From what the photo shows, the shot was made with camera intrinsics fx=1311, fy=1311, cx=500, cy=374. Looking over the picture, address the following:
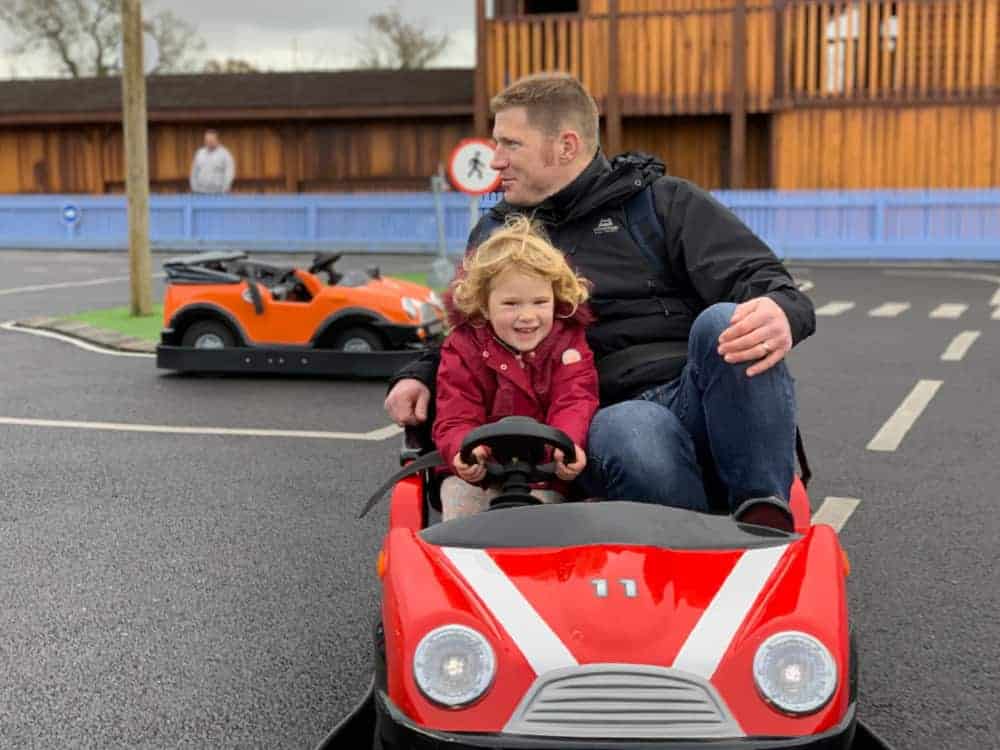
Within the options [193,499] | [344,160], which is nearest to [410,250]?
[344,160]

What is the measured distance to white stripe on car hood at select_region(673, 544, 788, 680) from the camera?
7.69ft

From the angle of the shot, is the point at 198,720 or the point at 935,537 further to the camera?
the point at 935,537

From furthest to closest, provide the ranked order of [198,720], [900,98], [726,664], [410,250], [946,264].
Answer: [410,250] → [900,98] → [946,264] → [198,720] → [726,664]

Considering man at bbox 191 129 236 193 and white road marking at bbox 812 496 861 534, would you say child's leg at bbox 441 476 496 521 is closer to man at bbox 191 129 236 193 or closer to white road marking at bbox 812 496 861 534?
white road marking at bbox 812 496 861 534

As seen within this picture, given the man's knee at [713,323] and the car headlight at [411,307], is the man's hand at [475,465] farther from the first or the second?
the car headlight at [411,307]

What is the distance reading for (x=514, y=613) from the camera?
2.44m

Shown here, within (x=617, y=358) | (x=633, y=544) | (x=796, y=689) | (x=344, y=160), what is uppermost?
(x=344, y=160)

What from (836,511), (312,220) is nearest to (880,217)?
(312,220)

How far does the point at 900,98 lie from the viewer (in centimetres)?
2250

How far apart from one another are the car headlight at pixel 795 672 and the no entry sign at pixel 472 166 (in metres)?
11.2

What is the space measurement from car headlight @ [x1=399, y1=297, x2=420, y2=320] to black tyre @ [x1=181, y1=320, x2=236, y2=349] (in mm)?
1239

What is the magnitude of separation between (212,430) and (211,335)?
2.00m

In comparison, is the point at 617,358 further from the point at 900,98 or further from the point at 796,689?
the point at 900,98

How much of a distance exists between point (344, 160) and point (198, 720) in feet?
83.5
